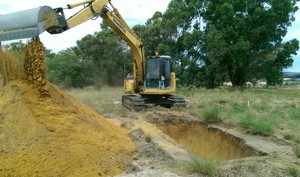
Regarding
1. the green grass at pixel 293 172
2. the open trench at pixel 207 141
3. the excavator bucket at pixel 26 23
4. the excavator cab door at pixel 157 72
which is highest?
the excavator bucket at pixel 26 23

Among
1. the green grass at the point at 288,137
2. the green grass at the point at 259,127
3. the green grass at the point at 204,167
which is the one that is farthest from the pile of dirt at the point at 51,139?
the green grass at the point at 288,137

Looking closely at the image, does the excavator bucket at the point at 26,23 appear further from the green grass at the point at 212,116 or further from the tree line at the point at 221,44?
the tree line at the point at 221,44

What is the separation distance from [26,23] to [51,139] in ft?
8.65

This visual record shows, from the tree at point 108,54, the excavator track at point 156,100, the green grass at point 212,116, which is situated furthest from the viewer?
the tree at point 108,54

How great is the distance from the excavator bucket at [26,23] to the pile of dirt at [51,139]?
99 cm

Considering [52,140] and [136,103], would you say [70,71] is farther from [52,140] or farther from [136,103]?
[52,140]

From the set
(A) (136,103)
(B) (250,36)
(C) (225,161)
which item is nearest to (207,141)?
(A) (136,103)

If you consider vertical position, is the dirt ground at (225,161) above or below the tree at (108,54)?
A: below

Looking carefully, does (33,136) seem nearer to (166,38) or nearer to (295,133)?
(295,133)

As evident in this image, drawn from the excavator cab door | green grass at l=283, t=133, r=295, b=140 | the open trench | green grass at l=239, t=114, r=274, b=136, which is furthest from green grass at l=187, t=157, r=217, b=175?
the excavator cab door

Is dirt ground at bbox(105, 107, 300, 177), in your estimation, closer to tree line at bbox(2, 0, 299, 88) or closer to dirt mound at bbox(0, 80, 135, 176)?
dirt mound at bbox(0, 80, 135, 176)

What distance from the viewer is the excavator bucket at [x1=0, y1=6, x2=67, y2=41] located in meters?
8.14

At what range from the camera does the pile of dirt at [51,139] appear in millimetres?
6711

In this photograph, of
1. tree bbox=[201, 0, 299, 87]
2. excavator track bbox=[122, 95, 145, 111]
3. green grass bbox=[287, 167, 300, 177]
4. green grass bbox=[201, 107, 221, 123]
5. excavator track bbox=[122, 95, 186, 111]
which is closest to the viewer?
green grass bbox=[287, 167, 300, 177]
